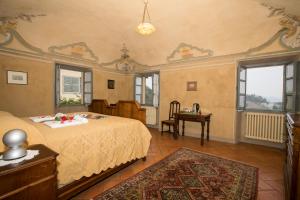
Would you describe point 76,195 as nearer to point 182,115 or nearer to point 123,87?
point 182,115

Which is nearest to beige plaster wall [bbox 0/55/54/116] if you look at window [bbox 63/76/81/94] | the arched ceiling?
the arched ceiling

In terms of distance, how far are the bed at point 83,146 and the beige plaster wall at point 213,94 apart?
2.88m

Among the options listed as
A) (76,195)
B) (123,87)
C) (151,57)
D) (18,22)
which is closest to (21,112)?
(18,22)

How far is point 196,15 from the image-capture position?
3.59m

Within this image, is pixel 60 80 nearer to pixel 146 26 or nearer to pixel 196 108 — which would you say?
pixel 146 26

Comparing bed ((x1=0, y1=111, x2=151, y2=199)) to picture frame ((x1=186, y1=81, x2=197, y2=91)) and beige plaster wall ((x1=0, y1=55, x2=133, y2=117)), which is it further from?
picture frame ((x1=186, y1=81, x2=197, y2=91))

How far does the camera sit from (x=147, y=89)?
21.3 ft

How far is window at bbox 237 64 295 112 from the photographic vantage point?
3914 mm

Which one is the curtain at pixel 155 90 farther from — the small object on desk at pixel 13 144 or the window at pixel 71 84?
the small object on desk at pixel 13 144

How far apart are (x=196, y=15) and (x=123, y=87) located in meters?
4.17

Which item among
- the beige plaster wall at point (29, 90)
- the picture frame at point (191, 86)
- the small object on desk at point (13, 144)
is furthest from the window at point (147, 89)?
the small object on desk at point (13, 144)

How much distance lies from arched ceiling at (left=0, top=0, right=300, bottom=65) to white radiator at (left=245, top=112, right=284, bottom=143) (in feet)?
6.20

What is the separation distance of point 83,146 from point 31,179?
0.76 meters

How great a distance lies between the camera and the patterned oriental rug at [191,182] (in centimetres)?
198
